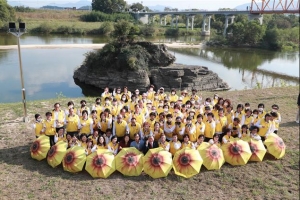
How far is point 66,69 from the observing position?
30109 mm

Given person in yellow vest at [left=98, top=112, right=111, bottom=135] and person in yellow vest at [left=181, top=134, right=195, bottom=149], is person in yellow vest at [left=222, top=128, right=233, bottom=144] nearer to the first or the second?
person in yellow vest at [left=181, top=134, right=195, bottom=149]

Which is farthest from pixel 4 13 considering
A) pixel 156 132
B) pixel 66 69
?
pixel 156 132

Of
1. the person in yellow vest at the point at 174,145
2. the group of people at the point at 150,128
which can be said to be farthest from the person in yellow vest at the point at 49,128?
the person in yellow vest at the point at 174,145

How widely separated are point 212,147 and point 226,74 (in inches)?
917

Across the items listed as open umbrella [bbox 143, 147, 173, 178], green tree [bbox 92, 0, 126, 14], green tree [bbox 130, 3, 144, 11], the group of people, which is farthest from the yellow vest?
green tree [bbox 130, 3, 144, 11]

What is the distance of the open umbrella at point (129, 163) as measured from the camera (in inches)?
265

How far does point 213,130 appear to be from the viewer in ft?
25.7

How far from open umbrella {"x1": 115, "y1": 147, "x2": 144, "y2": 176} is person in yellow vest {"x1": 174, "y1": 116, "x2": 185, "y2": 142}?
143 cm

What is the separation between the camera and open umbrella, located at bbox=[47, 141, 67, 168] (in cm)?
698

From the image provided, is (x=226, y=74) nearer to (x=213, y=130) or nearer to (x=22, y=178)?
(x=213, y=130)

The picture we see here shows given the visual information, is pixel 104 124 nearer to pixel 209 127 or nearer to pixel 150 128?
pixel 150 128

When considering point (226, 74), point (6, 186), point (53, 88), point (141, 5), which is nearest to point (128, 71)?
point (53, 88)

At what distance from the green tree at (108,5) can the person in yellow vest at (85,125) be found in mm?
73783

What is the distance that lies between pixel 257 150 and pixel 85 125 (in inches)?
175
